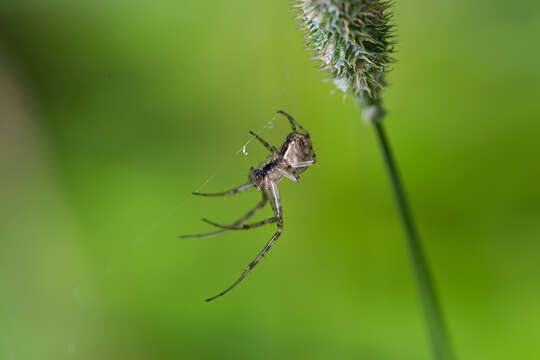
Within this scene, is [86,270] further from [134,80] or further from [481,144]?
[481,144]

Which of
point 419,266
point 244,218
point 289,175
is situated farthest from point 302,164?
point 419,266

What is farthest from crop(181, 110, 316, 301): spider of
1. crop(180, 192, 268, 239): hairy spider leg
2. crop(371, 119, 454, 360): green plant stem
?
crop(371, 119, 454, 360): green plant stem

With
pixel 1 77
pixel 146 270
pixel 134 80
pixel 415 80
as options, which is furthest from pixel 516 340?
pixel 1 77

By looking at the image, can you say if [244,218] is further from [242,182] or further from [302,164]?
[302,164]

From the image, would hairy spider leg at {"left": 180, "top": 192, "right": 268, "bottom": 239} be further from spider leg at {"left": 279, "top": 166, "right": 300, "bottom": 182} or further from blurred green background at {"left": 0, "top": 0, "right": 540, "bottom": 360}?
spider leg at {"left": 279, "top": 166, "right": 300, "bottom": 182}

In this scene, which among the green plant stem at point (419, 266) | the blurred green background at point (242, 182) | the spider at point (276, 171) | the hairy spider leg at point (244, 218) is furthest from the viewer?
the hairy spider leg at point (244, 218)

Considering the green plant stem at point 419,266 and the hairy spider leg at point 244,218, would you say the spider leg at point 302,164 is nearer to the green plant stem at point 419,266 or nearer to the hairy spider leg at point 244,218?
the hairy spider leg at point 244,218

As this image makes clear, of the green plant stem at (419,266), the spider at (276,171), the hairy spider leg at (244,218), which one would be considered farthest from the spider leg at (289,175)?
the green plant stem at (419,266)

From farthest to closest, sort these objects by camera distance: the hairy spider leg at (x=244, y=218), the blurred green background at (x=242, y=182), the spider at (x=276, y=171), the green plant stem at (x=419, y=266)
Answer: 1. the hairy spider leg at (x=244, y=218)
2. the blurred green background at (x=242, y=182)
3. the spider at (x=276, y=171)
4. the green plant stem at (x=419, y=266)
